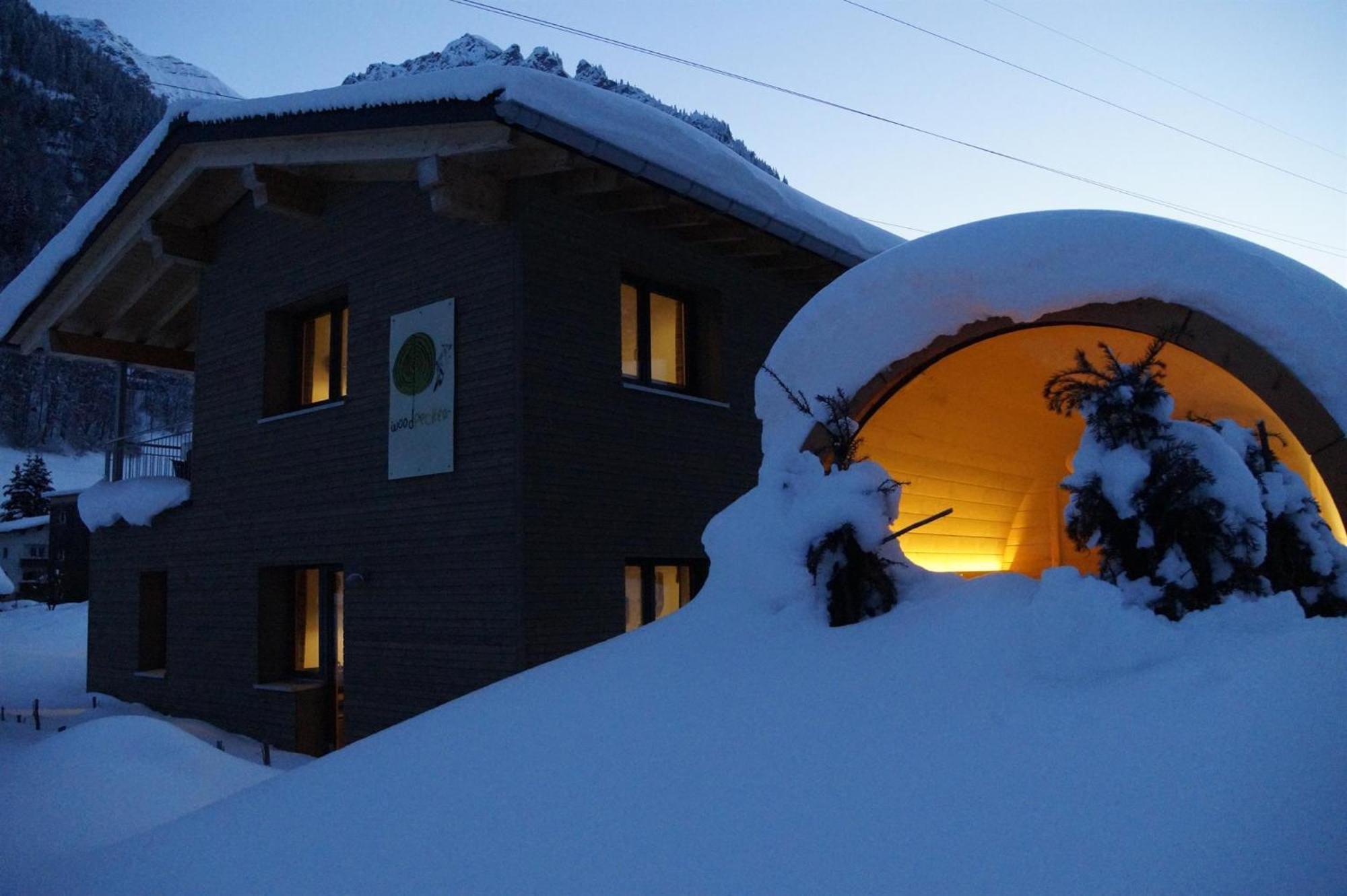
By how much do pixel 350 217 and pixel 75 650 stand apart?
1629cm

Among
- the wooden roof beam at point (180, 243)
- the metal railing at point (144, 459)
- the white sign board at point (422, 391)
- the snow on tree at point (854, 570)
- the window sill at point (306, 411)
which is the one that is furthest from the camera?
the metal railing at point (144, 459)

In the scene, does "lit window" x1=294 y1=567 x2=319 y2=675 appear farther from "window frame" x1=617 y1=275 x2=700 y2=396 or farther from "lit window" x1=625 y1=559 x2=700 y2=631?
"window frame" x1=617 y1=275 x2=700 y2=396

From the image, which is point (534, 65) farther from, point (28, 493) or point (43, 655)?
point (43, 655)

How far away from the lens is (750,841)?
3076mm

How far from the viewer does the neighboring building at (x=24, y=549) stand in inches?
1692

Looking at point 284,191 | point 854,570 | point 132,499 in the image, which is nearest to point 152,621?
point 132,499

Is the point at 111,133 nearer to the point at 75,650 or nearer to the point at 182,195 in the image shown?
the point at 75,650

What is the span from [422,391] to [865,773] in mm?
6851

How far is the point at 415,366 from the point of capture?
925 centimetres

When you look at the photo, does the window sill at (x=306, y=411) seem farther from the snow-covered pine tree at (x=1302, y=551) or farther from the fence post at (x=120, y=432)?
the snow-covered pine tree at (x=1302, y=551)

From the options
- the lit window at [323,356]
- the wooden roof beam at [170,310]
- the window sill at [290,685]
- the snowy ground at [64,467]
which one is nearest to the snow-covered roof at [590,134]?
the wooden roof beam at [170,310]

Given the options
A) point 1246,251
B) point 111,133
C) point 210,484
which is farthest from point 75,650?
point 111,133

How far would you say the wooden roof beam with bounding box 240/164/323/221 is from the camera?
10016mm

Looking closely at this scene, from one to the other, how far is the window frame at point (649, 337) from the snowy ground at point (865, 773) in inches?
204
